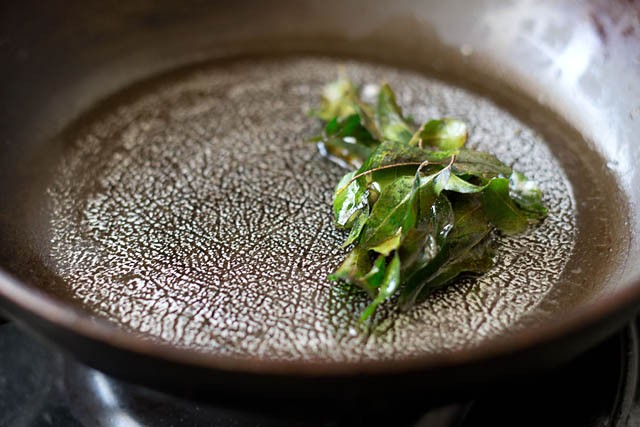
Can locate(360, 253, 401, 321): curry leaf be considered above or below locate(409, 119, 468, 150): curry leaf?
below

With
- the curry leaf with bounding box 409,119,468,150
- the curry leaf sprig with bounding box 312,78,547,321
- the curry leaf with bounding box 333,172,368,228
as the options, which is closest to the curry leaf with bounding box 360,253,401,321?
the curry leaf sprig with bounding box 312,78,547,321

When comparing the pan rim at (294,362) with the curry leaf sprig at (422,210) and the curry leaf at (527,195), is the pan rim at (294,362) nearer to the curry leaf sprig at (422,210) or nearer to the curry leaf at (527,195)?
the curry leaf sprig at (422,210)

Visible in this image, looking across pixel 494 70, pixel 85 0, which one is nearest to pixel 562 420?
pixel 494 70

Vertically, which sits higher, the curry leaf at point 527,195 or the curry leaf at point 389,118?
the curry leaf at point 389,118

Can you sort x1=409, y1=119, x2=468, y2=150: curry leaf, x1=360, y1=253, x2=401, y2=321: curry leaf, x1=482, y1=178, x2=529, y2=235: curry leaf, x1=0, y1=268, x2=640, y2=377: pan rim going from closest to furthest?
1. x1=0, y1=268, x2=640, y2=377: pan rim
2. x1=360, y1=253, x2=401, y2=321: curry leaf
3. x1=482, y1=178, x2=529, y2=235: curry leaf
4. x1=409, y1=119, x2=468, y2=150: curry leaf

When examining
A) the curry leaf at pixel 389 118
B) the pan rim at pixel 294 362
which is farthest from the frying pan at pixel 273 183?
the curry leaf at pixel 389 118

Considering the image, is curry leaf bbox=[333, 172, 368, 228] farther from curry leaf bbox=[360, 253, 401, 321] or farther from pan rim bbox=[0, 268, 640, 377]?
pan rim bbox=[0, 268, 640, 377]

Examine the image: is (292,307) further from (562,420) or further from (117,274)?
A: (562,420)
